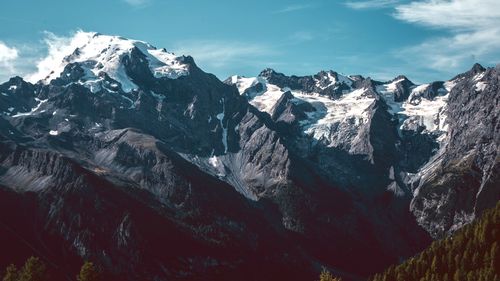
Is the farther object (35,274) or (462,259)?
(35,274)

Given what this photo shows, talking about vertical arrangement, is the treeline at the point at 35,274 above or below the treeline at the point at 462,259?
below

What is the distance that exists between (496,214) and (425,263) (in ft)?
88.8

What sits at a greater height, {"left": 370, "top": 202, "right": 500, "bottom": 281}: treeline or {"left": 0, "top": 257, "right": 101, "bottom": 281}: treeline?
{"left": 370, "top": 202, "right": 500, "bottom": 281}: treeline

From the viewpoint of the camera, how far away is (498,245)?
17638 cm

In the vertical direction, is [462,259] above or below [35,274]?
above

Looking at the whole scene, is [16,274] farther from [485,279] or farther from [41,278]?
[485,279]

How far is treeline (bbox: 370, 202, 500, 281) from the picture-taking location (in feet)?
554

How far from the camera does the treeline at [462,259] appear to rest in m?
169

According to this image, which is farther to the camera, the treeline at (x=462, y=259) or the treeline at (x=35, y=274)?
the treeline at (x=35, y=274)

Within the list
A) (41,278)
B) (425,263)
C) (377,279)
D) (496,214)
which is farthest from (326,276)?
(41,278)

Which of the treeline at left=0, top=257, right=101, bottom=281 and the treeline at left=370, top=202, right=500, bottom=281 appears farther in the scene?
the treeline at left=0, top=257, right=101, bottom=281

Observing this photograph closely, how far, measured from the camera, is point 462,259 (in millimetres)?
176625

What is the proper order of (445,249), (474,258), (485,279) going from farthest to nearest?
(445,249) < (474,258) < (485,279)

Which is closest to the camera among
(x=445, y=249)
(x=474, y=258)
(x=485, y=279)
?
(x=485, y=279)
